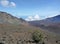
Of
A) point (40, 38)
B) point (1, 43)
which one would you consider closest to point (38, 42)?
point (40, 38)

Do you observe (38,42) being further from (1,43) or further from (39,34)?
(1,43)

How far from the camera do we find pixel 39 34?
2657 inches

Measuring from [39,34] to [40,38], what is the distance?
1.59 m

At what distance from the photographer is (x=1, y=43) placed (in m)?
55.0

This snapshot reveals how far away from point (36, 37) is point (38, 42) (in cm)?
198

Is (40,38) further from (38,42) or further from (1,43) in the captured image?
(1,43)

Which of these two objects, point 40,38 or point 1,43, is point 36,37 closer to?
point 40,38

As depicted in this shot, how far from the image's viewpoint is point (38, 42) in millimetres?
67875

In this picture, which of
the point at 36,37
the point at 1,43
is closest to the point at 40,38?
the point at 36,37

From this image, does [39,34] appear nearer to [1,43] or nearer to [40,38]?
[40,38]

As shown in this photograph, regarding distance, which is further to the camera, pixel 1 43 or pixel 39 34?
pixel 39 34

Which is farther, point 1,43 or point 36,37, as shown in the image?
point 36,37

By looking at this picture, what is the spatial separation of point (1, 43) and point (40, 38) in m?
17.9

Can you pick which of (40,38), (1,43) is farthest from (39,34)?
(1,43)
